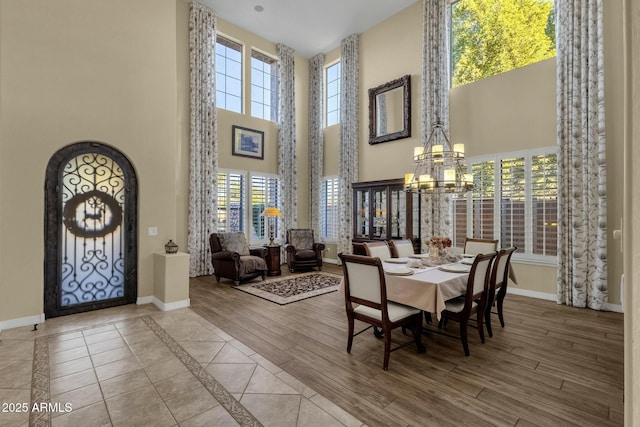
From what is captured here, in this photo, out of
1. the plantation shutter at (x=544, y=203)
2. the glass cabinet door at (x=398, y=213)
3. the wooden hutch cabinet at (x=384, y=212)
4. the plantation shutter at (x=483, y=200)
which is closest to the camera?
the plantation shutter at (x=544, y=203)

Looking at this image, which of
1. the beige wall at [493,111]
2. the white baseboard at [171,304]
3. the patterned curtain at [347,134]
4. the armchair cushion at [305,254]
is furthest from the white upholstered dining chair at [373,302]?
the patterned curtain at [347,134]

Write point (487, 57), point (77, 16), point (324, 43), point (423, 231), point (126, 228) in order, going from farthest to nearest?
point (324, 43), point (423, 231), point (487, 57), point (126, 228), point (77, 16)

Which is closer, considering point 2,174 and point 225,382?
point 225,382

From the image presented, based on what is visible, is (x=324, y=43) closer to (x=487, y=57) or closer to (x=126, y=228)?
(x=487, y=57)

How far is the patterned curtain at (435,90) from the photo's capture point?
597cm

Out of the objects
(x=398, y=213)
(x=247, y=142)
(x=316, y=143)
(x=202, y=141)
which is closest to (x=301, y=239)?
(x=398, y=213)

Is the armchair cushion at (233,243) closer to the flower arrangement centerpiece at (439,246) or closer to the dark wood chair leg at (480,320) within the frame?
the flower arrangement centerpiece at (439,246)

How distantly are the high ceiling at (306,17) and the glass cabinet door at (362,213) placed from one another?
13.1 ft

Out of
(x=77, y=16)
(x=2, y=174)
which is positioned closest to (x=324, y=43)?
(x=77, y=16)

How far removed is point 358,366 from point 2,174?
4.57 meters

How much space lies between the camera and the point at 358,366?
282cm

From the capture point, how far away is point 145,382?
256cm

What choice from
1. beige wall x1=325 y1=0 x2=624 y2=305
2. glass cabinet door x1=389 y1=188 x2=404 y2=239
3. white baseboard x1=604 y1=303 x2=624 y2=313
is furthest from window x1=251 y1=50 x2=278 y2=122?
white baseboard x1=604 y1=303 x2=624 y2=313

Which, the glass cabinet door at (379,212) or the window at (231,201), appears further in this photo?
the window at (231,201)
